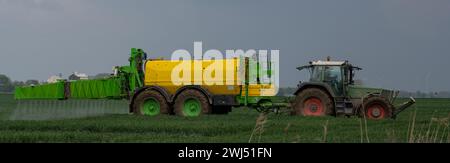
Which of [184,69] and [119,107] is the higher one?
[184,69]

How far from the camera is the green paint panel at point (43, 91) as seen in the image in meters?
23.1

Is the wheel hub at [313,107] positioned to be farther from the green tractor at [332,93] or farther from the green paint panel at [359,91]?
the green paint panel at [359,91]

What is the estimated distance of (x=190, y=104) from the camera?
72.1 feet

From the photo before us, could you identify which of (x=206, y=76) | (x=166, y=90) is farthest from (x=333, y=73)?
(x=166, y=90)

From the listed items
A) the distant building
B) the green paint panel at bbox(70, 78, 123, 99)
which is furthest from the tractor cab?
the distant building

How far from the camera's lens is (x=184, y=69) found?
22.5 metres

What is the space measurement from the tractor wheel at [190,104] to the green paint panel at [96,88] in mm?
2777
